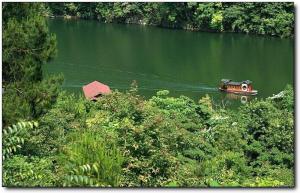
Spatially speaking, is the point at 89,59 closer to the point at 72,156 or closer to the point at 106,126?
the point at 106,126

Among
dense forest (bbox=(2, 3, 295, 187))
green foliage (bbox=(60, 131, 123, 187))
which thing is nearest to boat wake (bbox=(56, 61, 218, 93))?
dense forest (bbox=(2, 3, 295, 187))

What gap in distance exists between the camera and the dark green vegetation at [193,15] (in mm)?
22523

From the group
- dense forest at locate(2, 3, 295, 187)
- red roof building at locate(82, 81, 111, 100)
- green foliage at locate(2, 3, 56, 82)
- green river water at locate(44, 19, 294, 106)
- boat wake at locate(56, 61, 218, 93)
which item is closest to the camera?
dense forest at locate(2, 3, 295, 187)

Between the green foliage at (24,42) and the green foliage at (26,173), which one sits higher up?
the green foliage at (24,42)

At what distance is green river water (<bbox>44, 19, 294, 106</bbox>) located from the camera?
14.2 m

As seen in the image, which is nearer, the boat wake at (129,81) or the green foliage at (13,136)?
the green foliage at (13,136)

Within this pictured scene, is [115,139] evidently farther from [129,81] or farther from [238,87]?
[129,81]

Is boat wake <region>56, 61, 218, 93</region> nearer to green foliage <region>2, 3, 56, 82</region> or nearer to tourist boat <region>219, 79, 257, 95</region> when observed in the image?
tourist boat <region>219, 79, 257, 95</region>

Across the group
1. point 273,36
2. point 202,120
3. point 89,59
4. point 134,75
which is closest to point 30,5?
point 202,120

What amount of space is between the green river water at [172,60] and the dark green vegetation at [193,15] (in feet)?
1.98

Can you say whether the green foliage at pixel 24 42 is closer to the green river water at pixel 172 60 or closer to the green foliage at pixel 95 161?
the green foliage at pixel 95 161

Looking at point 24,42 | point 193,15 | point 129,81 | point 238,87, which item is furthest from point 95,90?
point 193,15

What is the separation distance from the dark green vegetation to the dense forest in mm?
15256

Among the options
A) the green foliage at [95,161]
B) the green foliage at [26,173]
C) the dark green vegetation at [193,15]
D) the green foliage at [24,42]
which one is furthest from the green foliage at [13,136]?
the dark green vegetation at [193,15]
